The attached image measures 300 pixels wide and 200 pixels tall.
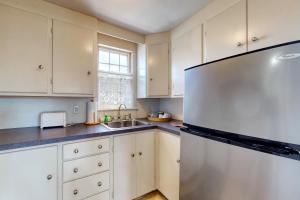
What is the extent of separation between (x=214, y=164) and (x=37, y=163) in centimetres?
136

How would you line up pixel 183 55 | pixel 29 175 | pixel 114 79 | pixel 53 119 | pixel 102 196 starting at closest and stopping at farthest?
1. pixel 29 175
2. pixel 102 196
3. pixel 53 119
4. pixel 183 55
5. pixel 114 79

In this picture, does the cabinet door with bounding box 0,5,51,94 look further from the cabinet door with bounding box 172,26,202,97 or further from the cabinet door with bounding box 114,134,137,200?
the cabinet door with bounding box 172,26,202,97

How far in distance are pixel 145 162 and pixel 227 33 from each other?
1675 millimetres

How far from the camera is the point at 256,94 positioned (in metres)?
0.71

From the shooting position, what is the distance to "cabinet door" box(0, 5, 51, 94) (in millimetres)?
1385

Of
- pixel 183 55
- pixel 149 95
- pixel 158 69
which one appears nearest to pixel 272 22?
pixel 183 55

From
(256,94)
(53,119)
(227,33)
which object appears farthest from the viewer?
(53,119)

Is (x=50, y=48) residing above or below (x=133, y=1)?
below

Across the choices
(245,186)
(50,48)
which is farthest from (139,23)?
(245,186)

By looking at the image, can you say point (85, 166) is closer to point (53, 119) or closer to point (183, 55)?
point (53, 119)

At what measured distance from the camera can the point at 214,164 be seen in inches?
35.9

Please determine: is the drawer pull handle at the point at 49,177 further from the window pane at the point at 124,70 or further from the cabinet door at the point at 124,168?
the window pane at the point at 124,70

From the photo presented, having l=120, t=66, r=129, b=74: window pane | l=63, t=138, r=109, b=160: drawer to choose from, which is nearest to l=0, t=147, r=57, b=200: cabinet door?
l=63, t=138, r=109, b=160: drawer

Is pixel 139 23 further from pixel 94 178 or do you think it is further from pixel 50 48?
pixel 94 178
